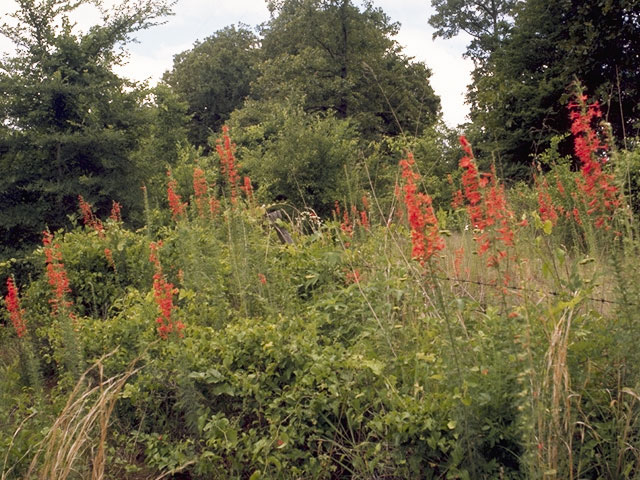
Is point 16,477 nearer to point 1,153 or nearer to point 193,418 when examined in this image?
point 193,418

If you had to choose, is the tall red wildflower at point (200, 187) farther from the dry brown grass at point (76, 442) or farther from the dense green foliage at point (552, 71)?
the dense green foliage at point (552, 71)

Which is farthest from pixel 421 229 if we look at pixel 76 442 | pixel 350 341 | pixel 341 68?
pixel 341 68

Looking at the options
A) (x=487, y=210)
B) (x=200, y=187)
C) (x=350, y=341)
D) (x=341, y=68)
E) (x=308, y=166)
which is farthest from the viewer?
(x=341, y=68)

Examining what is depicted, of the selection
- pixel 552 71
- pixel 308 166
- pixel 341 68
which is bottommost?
pixel 308 166

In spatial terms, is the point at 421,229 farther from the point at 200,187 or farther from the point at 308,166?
the point at 308,166

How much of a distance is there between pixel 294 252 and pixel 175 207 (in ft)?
3.43

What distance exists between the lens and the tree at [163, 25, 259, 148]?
116ft

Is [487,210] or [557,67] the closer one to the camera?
[487,210]

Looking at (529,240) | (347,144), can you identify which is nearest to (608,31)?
(347,144)

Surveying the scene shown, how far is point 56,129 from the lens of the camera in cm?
1074

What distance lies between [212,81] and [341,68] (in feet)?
38.5

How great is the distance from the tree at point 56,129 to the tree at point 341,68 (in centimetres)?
1428

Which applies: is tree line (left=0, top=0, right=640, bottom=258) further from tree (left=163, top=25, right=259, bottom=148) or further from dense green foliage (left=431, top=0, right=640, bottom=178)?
tree (left=163, top=25, right=259, bottom=148)

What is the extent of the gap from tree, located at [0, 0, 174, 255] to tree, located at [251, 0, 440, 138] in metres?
14.3
